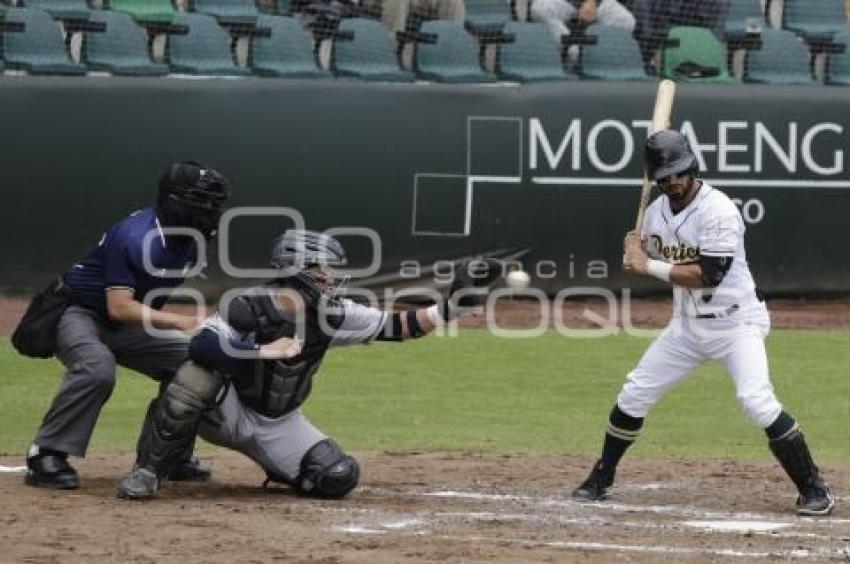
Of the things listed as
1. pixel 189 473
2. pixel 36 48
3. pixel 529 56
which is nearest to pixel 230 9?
pixel 36 48

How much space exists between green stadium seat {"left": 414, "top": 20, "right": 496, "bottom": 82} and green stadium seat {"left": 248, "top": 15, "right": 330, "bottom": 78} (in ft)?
2.96

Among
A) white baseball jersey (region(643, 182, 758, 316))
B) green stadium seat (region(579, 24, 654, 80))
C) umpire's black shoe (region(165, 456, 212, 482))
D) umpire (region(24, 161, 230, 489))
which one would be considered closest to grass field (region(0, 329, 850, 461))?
umpire's black shoe (region(165, 456, 212, 482))

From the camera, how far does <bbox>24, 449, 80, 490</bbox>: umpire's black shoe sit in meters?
8.38

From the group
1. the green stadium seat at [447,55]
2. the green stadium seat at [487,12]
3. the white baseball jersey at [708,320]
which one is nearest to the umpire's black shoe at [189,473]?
the white baseball jersey at [708,320]

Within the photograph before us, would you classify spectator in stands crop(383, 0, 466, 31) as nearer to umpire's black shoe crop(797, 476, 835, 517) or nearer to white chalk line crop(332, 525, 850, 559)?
umpire's black shoe crop(797, 476, 835, 517)

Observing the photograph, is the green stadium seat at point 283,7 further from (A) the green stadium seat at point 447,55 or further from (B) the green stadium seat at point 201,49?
(A) the green stadium seat at point 447,55

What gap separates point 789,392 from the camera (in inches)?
492

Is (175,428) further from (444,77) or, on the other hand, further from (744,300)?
(444,77)

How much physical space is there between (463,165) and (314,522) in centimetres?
869

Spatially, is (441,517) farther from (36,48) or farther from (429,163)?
(36,48)

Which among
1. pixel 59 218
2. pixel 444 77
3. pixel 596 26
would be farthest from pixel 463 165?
pixel 59 218

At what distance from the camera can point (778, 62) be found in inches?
672

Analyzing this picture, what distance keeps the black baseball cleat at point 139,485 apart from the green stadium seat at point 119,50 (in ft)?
26.6

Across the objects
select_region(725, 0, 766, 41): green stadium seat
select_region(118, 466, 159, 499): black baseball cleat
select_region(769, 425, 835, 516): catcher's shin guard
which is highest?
select_region(725, 0, 766, 41): green stadium seat
